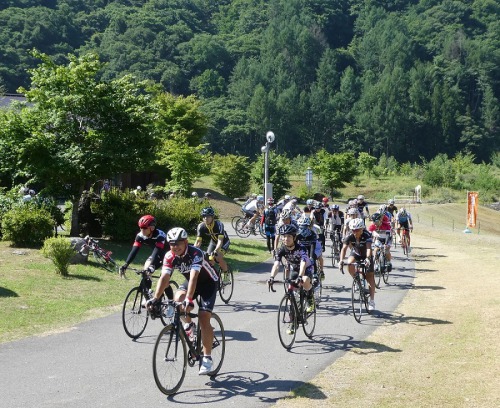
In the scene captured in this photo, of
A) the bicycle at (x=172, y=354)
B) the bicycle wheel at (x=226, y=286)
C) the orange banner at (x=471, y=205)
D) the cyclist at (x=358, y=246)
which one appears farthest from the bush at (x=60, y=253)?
the orange banner at (x=471, y=205)

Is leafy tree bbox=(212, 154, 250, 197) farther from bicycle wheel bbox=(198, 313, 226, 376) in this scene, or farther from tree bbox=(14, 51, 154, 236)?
bicycle wheel bbox=(198, 313, 226, 376)

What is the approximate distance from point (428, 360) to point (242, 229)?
65.8 ft

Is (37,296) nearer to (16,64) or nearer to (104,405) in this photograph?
(104,405)

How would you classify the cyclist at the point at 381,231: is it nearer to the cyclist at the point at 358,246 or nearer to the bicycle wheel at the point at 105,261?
the cyclist at the point at 358,246

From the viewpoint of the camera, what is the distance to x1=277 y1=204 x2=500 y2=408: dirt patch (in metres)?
7.75

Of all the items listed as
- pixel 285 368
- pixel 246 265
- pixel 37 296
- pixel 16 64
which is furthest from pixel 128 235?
pixel 16 64

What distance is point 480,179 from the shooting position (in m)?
74.9

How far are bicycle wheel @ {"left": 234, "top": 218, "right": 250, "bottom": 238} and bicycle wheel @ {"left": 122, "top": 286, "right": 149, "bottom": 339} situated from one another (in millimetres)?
18645

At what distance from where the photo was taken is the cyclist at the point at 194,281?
7.82 meters

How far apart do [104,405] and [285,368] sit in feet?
8.70

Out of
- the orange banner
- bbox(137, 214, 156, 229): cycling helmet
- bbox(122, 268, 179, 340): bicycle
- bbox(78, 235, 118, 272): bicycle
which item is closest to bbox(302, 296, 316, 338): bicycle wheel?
bbox(122, 268, 179, 340): bicycle

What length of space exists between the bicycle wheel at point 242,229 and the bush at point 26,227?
424 inches

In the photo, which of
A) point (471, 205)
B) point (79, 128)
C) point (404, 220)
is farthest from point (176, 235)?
point (471, 205)

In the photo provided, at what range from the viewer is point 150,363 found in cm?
895
